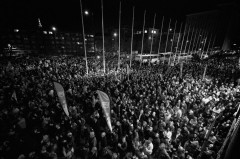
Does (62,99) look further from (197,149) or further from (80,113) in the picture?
(197,149)

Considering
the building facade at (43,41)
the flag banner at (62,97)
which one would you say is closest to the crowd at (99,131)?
the flag banner at (62,97)

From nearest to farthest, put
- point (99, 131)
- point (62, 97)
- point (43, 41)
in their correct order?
point (99, 131) → point (62, 97) → point (43, 41)

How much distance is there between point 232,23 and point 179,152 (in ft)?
239

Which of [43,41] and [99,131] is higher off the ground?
[43,41]

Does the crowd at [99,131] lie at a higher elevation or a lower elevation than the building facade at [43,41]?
lower

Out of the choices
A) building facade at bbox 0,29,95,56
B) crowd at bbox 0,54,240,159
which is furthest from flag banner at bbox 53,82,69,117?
building facade at bbox 0,29,95,56

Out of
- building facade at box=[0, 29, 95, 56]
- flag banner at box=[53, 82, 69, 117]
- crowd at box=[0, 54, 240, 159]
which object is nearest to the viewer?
crowd at box=[0, 54, 240, 159]

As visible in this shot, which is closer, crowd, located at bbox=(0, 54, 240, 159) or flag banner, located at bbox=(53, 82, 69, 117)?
crowd, located at bbox=(0, 54, 240, 159)

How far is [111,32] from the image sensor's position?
58156 millimetres

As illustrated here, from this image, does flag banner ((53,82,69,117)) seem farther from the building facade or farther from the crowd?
the building facade

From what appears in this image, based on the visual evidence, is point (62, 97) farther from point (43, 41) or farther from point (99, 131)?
point (43, 41)

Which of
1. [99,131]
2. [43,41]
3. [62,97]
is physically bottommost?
[99,131]

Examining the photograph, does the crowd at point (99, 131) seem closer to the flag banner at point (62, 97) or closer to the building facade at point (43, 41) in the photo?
the flag banner at point (62, 97)

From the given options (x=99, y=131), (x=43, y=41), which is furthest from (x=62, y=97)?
(x=43, y=41)
